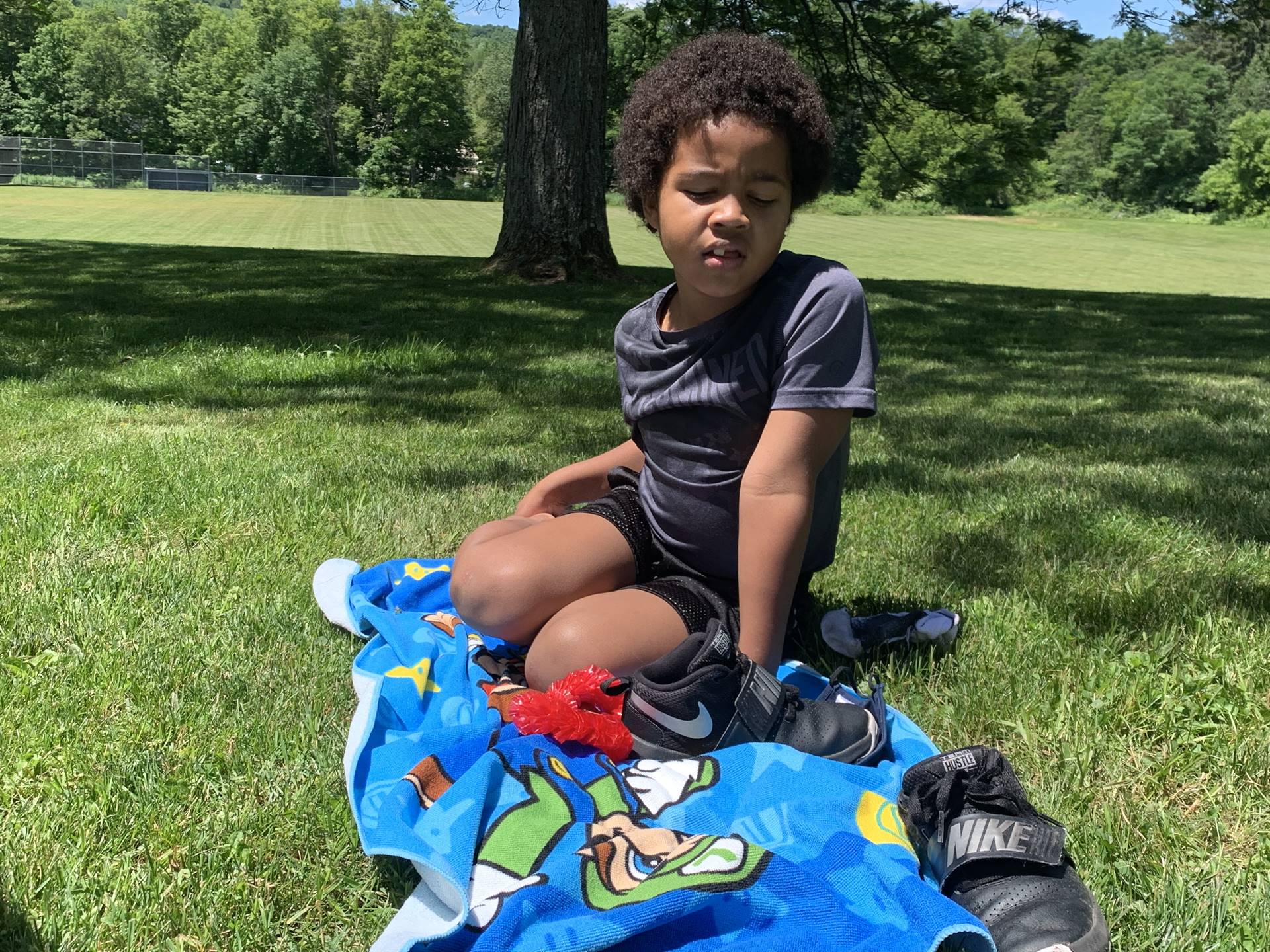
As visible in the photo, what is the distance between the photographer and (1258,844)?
5.94 ft

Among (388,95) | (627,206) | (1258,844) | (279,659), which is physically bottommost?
(279,659)

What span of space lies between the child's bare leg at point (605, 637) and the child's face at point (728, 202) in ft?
2.47

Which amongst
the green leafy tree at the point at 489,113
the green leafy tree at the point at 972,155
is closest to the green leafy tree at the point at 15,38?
the green leafy tree at the point at 489,113

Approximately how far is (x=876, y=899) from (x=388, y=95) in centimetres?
8158

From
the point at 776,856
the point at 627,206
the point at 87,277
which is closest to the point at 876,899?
the point at 776,856

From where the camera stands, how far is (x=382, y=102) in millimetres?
78438

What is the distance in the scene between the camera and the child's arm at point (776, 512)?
2.27m

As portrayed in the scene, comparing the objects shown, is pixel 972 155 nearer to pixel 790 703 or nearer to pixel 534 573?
pixel 534 573

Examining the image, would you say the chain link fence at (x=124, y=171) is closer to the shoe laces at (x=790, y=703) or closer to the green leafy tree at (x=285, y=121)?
the green leafy tree at (x=285, y=121)

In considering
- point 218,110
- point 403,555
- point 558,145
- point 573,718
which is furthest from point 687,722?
point 218,110

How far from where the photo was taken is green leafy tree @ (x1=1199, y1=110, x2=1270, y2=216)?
187ft

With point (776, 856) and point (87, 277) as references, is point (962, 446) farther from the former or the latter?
point (87, 277)

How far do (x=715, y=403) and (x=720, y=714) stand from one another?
29.4 inches

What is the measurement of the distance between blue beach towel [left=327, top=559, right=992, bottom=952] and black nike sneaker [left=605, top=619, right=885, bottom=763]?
0.20 ft
